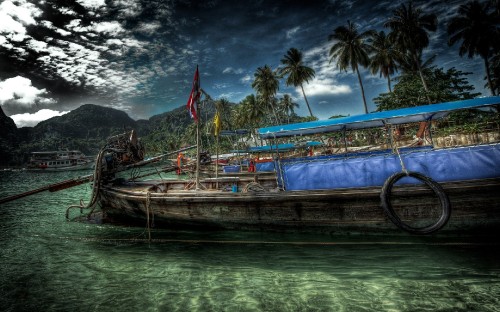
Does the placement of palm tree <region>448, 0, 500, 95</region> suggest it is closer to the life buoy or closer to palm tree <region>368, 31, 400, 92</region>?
palm tree <region>368, 31, 400, 92</region>

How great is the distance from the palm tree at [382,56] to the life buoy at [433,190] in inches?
1555

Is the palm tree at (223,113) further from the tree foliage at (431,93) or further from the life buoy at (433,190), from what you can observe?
the tree foliage at (431,93)

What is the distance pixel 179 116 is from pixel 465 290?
204 m

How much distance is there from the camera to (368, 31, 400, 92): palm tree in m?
36.5

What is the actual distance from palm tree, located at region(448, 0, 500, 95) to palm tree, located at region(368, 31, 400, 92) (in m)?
7.28

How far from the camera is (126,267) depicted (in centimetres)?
583

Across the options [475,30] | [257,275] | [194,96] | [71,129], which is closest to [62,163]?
[194,96]

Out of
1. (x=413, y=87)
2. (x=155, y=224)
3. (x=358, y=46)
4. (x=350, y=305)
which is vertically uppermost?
(x=358, y=46)

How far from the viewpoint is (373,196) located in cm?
566

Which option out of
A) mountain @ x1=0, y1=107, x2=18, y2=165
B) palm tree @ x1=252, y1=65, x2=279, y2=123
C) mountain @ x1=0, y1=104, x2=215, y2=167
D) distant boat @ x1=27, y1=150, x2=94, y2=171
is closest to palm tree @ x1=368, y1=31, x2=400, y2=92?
palm tree @ x1=252, y1=65, x2=279, y2=123

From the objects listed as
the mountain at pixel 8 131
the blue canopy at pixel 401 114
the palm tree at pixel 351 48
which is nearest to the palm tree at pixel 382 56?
the palm tree at pixel 351 48

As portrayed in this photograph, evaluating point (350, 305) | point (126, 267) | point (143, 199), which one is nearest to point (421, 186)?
point (350, 305)

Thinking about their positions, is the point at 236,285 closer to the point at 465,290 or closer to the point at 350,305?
the point at 350,305

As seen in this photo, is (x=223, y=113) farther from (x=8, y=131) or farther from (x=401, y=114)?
(x=8, y=131)
